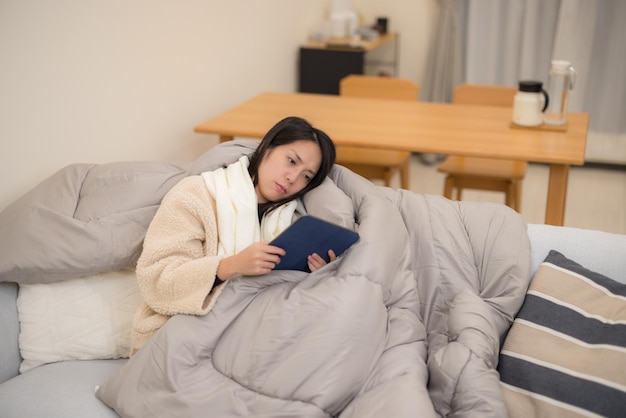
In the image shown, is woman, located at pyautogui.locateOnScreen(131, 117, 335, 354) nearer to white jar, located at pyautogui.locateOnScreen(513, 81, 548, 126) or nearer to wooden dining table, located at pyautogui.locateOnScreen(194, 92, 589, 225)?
wooden dining table, located at pyautogui.locateOnScreen(194, 92, 589, 225)

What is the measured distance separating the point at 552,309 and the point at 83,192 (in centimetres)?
134

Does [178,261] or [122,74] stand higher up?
[122,74]

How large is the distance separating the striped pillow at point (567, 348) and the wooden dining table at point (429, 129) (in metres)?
0.90

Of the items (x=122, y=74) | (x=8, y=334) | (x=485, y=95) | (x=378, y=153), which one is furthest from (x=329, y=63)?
(x=8, y=334)

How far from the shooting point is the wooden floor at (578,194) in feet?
13.1

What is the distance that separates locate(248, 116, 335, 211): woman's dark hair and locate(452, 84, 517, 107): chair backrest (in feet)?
5.89

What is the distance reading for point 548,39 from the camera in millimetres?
4629

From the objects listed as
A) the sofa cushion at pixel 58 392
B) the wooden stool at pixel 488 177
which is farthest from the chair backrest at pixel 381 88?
the sofa cushion at pixel 58 392

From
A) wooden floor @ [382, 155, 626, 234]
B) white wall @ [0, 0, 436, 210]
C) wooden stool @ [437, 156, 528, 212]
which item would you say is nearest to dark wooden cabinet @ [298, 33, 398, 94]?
white wall @ [0, 0, 436, 210]

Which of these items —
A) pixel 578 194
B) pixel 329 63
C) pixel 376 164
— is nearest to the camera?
pixel 376 164

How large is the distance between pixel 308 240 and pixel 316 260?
111 mm

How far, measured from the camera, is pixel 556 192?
9.09ft

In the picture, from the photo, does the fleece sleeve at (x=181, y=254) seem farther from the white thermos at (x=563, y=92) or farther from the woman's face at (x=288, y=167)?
the white thermos at (x=563, y=92)

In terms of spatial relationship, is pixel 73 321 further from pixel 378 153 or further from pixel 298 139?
pixel 378 153
